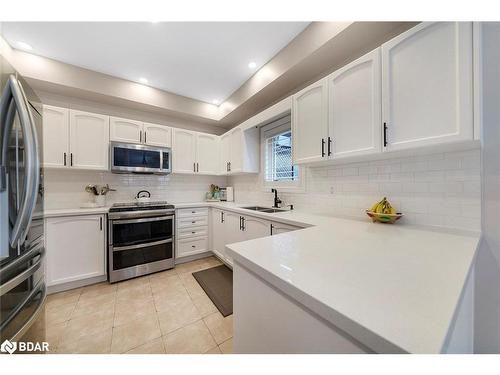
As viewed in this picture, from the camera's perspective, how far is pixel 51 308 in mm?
1804

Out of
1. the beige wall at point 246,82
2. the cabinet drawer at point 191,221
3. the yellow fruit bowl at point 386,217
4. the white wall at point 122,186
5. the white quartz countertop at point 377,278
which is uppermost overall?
the beige wall at point 246,82

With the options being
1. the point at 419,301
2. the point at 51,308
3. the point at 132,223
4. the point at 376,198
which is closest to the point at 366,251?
the point at 419,301

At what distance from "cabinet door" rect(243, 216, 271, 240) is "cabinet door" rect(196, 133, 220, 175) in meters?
1.53

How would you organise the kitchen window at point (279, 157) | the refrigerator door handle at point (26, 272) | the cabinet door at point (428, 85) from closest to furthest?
the refrigerator door handle at point (26, 272), the cabinet door at point (428, 85), the kitchen window at point (279, 157)

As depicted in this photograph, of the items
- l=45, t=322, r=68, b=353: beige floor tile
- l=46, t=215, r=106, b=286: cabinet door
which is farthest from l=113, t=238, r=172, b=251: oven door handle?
l=45, t=322, r=68, b=353: beige floor tile

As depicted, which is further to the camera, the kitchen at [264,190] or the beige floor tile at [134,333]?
the beige floor tile at [134,333]

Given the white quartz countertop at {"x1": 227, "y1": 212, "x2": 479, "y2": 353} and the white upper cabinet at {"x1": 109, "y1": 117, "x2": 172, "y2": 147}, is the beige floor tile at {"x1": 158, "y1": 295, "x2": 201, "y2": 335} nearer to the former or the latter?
the white quartz countertop at {"x1": 227, "y1": 212, "x2": 479, "y2": 353}

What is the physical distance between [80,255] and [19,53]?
7.81ft

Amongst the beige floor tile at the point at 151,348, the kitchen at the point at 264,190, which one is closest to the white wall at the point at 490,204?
the kitchen at the point at 264,190

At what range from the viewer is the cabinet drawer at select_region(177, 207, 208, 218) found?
2.86m

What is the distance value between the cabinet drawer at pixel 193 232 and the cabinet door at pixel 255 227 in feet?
3.48

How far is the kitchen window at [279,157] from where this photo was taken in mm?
2547

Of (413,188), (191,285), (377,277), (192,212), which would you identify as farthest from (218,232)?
(377,277)

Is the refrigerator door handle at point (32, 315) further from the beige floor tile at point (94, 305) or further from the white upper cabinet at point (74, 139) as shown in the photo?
the white upper cabinet at point (74, 139)
